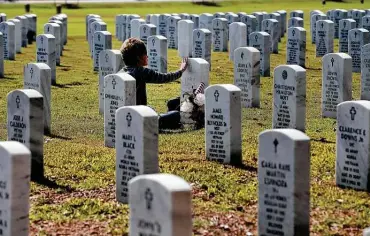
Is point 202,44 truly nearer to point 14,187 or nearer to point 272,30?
point 272,30

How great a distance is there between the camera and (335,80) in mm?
20797

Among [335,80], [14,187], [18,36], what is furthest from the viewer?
[18,36]

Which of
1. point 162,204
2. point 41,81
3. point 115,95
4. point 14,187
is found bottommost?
point 41,81

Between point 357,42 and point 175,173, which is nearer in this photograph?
point 175,173

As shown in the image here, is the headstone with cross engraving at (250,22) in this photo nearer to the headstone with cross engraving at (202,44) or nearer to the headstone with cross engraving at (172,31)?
the headstone with cross engraving at (172,31)

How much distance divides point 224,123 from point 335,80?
5.48 meters

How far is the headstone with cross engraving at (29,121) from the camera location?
14617mm

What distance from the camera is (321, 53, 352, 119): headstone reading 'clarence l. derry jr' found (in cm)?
2031

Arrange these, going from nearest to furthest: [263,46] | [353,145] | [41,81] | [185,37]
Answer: [353,145] < [41,81] < [263,46] < [185,37]

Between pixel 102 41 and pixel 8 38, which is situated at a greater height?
pixel 102 41

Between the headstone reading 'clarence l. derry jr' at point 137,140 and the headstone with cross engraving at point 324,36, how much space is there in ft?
72.7

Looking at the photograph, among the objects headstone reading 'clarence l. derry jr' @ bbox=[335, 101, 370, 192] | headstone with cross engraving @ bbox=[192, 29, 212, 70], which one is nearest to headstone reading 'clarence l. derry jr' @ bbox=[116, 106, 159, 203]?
headstone reading 'clarence l. derry jr' @ bbox=[335, 101, 370, 192]

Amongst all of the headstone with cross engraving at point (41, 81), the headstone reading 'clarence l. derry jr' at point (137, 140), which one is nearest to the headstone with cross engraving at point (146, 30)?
the headstone with cross engraving at point (41, 81)

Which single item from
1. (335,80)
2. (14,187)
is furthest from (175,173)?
(335,80)
